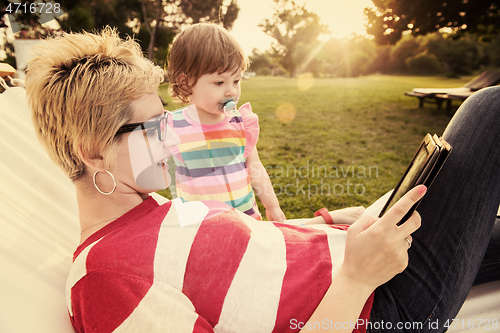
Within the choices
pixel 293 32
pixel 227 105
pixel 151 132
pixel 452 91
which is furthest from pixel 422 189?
pixel 293 32

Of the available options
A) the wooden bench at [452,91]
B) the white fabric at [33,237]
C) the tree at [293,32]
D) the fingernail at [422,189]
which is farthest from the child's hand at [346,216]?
the tree at [293,32]

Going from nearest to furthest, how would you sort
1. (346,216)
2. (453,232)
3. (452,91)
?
(453,232)
(346,216)
(452,91)

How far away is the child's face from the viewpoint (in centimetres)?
207

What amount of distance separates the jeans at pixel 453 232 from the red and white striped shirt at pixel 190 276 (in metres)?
0.30

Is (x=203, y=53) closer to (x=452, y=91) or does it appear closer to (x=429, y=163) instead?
(x=429, y=163)

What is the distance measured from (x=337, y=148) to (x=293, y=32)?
32091 millimetres

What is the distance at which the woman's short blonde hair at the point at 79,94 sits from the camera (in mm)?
1097

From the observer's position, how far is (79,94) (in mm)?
1086

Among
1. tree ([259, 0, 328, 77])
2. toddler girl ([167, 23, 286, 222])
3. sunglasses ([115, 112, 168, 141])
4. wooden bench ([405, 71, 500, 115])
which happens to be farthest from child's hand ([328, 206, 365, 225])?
tree ([259, 0, 328, 77])

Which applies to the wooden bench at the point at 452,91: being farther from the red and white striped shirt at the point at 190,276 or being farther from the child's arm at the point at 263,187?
the red and white striped shirt at the point at 190,276

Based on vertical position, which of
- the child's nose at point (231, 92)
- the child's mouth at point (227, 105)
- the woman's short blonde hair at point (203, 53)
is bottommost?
the child's mouth at point (227, 105)

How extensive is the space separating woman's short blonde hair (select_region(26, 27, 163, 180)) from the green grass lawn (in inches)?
40.9

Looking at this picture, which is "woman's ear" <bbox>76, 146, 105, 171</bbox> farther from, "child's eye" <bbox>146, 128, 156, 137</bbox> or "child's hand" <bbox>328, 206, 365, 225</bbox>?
"child's hand" <bbox>328, 206, 365, 225</bbox>

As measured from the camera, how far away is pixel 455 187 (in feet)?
4.64
